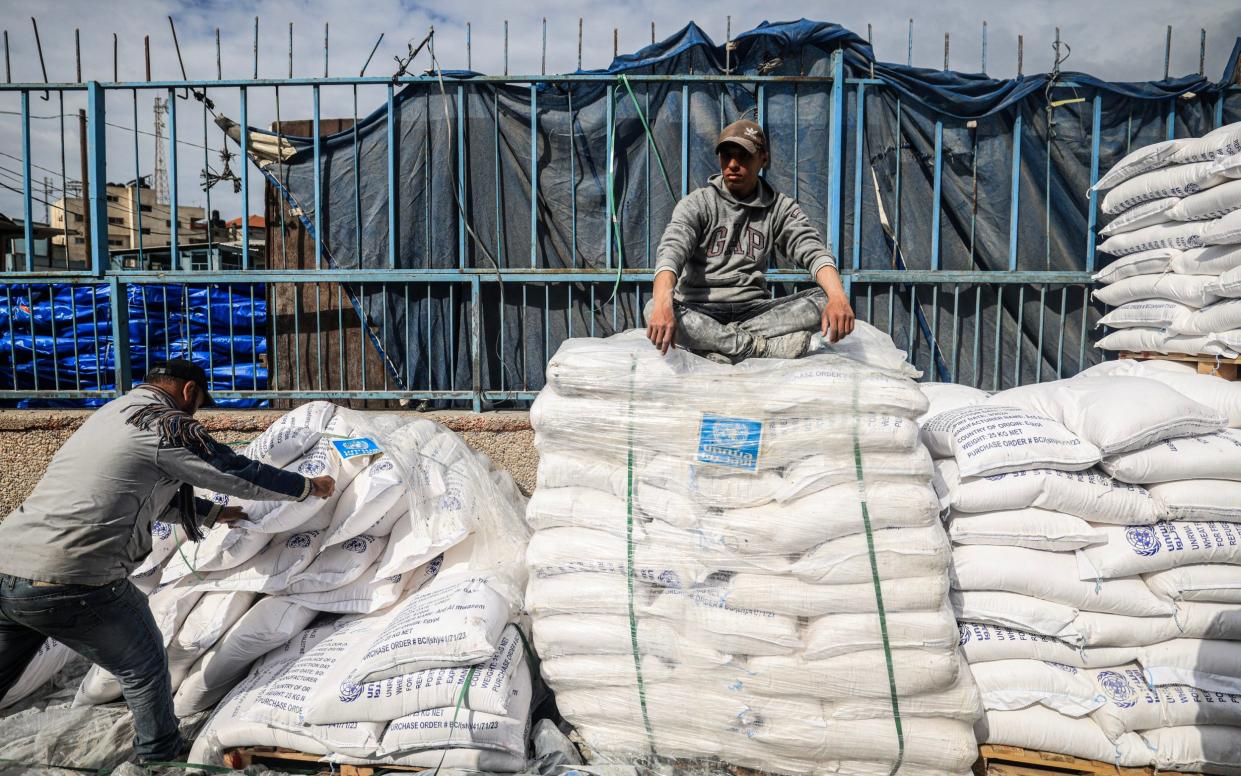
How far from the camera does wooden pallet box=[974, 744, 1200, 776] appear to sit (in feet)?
7.48

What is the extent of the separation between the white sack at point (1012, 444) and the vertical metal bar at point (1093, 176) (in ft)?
6.98

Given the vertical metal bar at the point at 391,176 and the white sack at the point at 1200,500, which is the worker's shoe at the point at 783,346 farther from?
the vertical metal bar at the point at 391,176

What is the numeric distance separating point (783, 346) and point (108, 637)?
265 centimetres

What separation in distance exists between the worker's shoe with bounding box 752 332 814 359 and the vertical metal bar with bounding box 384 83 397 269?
8.12ft

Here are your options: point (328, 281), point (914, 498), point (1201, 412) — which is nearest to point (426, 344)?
point (328, 281)

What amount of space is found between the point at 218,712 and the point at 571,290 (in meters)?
2.68

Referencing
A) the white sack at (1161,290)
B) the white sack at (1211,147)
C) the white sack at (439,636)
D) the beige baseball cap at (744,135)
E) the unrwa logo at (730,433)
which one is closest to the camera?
the unrwa logo at (730,433)

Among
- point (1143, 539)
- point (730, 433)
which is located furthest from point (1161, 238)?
point (730, 433)

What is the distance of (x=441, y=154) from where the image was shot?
13.7 ft

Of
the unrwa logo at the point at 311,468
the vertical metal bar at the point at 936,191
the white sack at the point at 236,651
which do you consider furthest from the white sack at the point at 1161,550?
the white sack at the point at 236,651

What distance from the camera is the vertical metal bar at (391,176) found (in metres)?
4.08

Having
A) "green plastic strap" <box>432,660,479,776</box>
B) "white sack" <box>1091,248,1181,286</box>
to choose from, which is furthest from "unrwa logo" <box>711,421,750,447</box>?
"white sack" <box>1091,248,1181,286</box>

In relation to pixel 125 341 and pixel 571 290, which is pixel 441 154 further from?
pixel 125 341

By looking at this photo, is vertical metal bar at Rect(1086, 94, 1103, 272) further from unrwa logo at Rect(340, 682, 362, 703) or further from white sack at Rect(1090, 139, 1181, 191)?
unrwa logo at Rect(340, 682, 362, 703)
